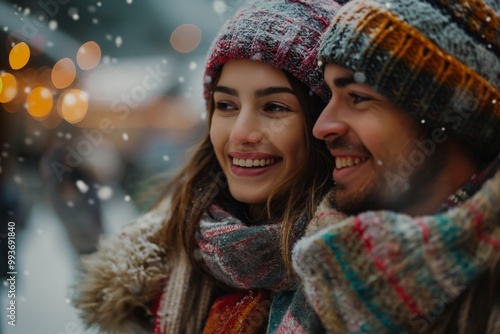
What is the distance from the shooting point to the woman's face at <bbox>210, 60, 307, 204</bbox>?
1.85 metres

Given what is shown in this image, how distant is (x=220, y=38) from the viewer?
195 cm

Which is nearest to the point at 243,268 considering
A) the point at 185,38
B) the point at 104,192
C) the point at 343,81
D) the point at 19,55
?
the point at 343,81

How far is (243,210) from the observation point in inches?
84.2

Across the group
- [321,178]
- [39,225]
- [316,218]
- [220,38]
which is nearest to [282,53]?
[220,38]

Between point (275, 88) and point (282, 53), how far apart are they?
12 cm

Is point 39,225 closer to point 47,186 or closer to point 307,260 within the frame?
point 47,186

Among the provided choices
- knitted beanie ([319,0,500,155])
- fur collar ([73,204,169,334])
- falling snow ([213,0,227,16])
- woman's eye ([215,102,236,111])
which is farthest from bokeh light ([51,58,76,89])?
knitted beanie ([319,0,500,155])

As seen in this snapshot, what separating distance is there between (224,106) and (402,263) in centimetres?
102

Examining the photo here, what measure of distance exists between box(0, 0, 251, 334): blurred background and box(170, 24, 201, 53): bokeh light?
13 mm

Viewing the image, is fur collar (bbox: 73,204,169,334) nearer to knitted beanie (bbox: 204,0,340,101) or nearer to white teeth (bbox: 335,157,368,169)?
knitted beanie (bbox: 204,0,340,101)

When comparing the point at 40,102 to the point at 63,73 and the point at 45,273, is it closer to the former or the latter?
the point at 63,73

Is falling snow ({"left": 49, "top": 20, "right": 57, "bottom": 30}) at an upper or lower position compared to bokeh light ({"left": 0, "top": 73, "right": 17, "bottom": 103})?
upper

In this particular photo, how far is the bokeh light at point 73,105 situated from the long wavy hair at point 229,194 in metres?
3.03

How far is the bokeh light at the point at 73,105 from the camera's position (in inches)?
200
